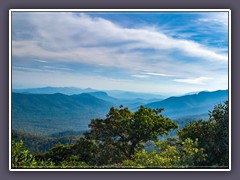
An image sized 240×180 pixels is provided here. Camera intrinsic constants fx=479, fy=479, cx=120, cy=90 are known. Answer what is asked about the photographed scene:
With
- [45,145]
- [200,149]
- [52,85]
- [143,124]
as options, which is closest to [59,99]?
[52,85]

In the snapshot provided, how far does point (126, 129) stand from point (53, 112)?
3.05 feet

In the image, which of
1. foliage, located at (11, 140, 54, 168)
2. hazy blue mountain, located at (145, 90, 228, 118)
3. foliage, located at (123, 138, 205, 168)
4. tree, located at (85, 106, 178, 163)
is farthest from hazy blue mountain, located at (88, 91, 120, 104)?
foliage, located at (11, 140, 54, 168)

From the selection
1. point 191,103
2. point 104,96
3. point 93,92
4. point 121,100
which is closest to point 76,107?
point 93,92

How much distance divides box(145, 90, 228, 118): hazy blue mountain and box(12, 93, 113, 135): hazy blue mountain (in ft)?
2.32

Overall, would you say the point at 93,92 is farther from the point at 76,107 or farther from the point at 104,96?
the point at 76,107

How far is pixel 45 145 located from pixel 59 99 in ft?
1.94

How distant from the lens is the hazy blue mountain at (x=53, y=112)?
5.87m

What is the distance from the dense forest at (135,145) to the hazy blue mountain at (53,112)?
105mm

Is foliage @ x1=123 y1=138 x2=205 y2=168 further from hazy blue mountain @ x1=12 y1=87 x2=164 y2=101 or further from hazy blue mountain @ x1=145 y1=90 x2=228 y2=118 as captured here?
hazy blue mountain @ x1=12 y1=87 x2=164 y2=101

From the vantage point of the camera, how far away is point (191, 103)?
233 inches

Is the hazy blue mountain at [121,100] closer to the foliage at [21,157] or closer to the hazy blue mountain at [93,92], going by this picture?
the hazy blue mountain at [93,92]

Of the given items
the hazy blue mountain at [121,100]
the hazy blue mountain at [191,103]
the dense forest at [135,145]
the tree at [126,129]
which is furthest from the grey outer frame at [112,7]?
the hazy blue mountain at [121,100]

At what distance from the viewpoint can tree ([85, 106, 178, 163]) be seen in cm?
594

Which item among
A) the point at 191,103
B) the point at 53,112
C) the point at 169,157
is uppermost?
the point at 191,103
